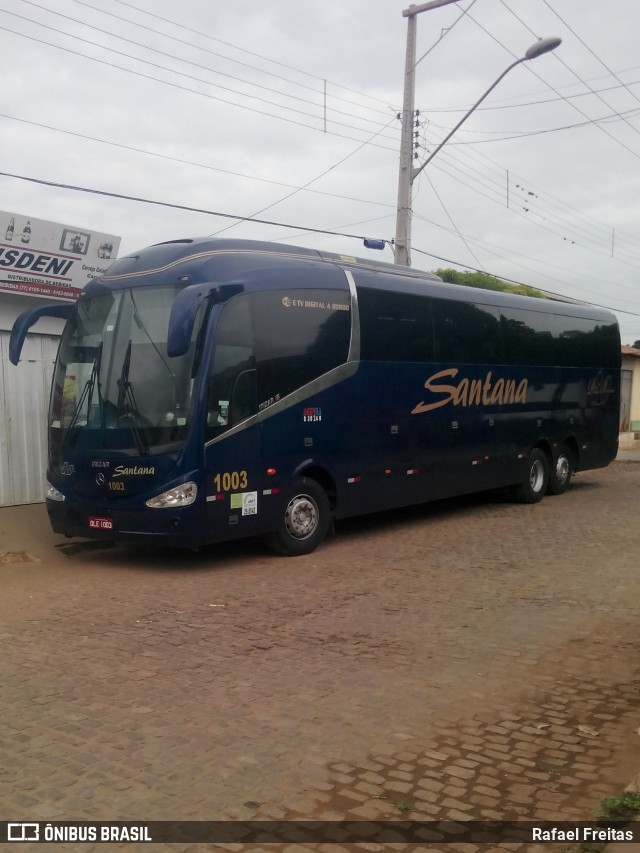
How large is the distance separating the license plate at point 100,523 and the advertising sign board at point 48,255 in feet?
14.5

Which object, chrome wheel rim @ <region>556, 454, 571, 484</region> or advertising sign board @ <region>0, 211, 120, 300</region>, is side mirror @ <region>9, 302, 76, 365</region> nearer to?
advertising sign board @ <region>0, 211, 120, 300</region>

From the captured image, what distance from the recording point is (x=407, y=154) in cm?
1883

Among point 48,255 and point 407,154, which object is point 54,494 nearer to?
point 48,255

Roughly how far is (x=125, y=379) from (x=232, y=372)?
3.94ft

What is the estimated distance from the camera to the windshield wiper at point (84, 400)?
10.2 metres

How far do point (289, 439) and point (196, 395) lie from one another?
61.8 inches

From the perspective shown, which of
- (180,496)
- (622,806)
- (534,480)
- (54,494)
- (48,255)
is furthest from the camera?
(534,480)

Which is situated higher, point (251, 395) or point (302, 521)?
point (251, 395)

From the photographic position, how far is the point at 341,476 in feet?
38.3

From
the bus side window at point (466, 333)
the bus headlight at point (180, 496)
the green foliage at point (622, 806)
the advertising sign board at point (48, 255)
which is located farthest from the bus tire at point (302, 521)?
the green foliage at point (622, 806)

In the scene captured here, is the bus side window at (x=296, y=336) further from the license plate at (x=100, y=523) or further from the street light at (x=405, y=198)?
the street light at (x=405, y=198)

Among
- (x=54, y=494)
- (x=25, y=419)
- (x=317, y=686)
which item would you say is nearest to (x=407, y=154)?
(x=25, y=419)

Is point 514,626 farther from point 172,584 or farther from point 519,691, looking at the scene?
point 172,584

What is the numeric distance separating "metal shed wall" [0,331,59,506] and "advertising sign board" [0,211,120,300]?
2.64 feet
